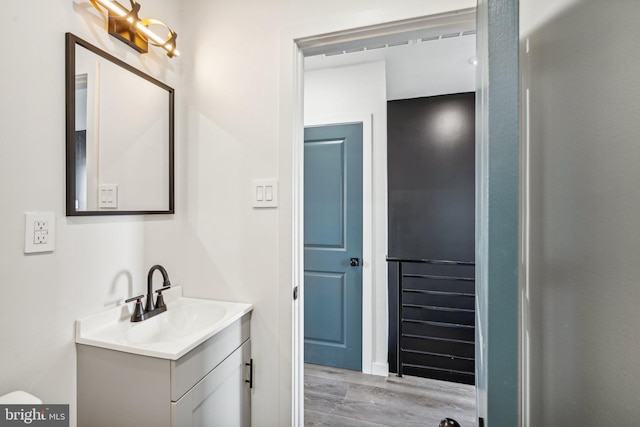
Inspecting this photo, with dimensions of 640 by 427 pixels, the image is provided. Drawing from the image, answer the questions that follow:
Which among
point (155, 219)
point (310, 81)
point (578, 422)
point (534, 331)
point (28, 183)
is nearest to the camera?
point (578, 422)

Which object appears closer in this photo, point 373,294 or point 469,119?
point 373,294

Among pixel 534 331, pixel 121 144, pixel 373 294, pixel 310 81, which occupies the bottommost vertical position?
pixel 373 294

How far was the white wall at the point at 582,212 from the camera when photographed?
1.57ft

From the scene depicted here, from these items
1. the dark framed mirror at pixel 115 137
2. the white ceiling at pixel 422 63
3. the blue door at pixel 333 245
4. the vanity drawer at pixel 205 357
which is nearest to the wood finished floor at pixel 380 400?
the blue door at pixel 333 245

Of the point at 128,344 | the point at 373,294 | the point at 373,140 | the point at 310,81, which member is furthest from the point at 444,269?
the point at 128,344

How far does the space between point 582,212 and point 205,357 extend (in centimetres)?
122

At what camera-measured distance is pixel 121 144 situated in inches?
50.3

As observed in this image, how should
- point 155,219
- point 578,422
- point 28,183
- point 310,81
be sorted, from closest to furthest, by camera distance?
point 578,422
point 28,183
point 155,219
point 310,81

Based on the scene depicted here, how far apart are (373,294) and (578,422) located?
1.90m

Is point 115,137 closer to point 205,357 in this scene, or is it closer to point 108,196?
point 108,196

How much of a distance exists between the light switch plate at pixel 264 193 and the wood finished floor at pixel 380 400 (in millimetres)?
1445

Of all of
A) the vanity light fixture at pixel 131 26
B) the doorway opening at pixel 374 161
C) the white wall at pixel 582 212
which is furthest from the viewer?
the doorway opening at pixel 374 161

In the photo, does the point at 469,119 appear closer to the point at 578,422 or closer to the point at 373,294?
the point at 373,294

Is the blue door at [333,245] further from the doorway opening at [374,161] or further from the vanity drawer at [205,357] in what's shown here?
the vanity drawer at [205,357]
